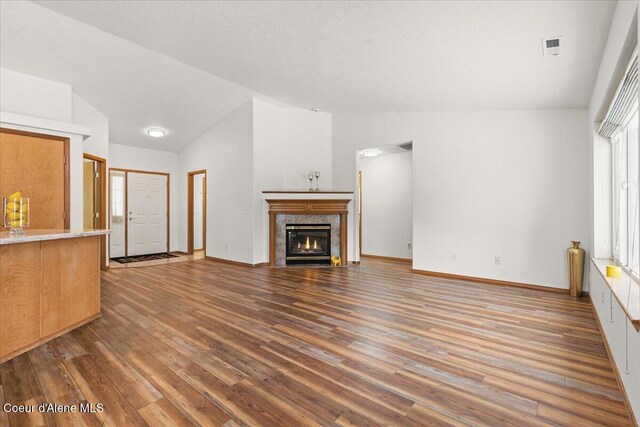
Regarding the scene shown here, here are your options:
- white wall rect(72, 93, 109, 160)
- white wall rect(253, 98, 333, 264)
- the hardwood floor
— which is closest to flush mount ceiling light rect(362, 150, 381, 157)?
→ white wall rect(253, 98, 333, 264)

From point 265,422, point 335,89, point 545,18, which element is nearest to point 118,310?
point 265,422

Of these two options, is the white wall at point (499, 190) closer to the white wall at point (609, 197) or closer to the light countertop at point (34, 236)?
the white wall at point (609, 197)

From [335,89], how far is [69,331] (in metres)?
4.41

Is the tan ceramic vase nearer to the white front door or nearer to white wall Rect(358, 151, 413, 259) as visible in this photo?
white wall Rect(358, 151, 413, 259)

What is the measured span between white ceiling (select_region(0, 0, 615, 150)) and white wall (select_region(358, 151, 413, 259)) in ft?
5.79

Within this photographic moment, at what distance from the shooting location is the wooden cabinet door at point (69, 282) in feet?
9.05

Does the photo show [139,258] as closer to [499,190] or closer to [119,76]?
[119,76]

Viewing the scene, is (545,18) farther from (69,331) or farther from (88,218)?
(88,218)

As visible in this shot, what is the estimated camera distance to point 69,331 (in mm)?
2936

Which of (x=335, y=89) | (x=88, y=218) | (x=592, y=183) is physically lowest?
(x=88, y=218)

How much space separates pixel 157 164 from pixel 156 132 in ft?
4.04

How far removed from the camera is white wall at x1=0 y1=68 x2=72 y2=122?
13.8 ft

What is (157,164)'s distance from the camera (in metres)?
7.83

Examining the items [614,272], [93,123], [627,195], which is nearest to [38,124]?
[93,123]
